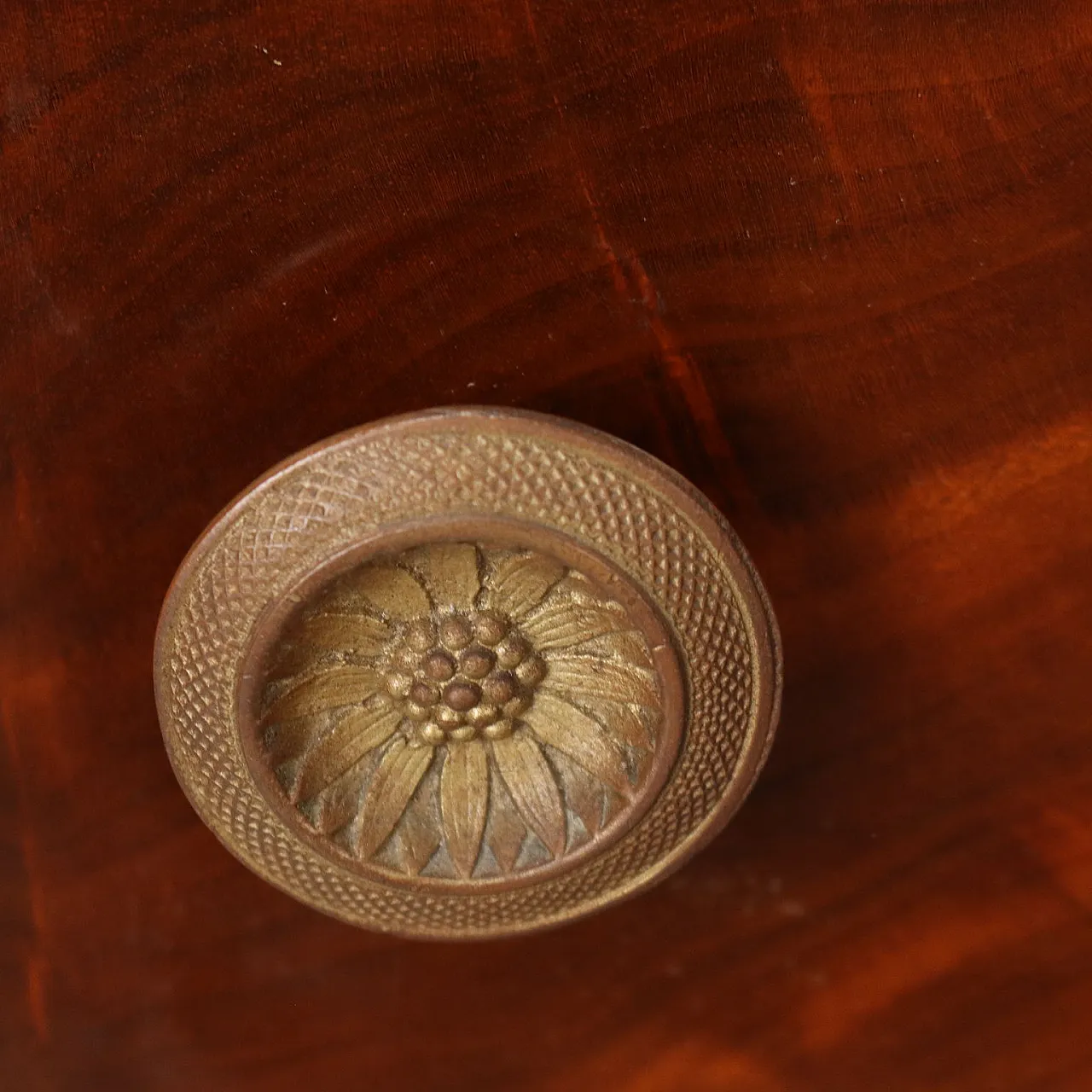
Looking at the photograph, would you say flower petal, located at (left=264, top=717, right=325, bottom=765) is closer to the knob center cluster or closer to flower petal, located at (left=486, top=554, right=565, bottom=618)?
the knob center cluster

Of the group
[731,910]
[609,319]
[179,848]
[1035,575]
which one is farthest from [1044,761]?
[179,848]

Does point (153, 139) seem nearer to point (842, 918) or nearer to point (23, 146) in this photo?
point (23, 146)

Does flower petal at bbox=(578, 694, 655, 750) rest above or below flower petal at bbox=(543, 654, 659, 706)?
below

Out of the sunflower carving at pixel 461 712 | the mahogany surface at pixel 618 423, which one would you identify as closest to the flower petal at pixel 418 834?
the sunflower carving at pixel 461 712

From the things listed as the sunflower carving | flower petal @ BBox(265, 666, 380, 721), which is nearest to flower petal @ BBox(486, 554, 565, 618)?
the sunflower carving

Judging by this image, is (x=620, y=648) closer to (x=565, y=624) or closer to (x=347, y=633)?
(x=565, y=624)
